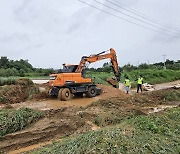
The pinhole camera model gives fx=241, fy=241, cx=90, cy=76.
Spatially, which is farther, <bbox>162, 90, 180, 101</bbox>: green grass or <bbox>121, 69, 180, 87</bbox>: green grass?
<bbox>121, 69, 180, 87</bbox>: green grass

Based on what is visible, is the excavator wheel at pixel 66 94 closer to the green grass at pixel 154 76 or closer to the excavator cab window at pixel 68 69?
the excavator cab window at pixel 68 69

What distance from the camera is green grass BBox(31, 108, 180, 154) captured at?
577 centimetres

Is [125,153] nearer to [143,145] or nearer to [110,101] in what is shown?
[143,145]

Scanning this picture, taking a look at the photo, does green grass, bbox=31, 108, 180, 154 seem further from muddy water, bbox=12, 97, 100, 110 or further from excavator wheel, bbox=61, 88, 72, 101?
excavator wheel, bbox=61, 88, 72, 101

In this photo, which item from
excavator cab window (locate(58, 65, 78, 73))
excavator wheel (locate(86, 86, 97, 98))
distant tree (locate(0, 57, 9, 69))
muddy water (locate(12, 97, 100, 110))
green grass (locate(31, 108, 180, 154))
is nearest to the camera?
green grass (locate(31, 108, 180, 154))

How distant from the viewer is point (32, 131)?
902 cm

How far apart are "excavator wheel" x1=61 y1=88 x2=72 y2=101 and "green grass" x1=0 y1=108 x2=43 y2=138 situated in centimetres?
641

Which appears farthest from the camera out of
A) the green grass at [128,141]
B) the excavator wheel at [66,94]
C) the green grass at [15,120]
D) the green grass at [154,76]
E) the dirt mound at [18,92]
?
the green grass at [154,76]

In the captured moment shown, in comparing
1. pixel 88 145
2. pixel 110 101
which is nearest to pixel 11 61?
pixel 110 101

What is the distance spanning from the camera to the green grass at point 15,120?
8.92 meters

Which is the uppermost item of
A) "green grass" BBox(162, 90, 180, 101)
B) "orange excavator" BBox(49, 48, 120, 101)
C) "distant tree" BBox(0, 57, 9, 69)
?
"distant tree" BBox(0, 57, 9, 69)

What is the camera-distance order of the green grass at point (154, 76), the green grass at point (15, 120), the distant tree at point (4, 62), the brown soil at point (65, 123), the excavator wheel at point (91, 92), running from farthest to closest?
the distant tree at point (4, 62) → the green grass at point (154, 76) → the excavator wheel at point (91, 92) → the green grass at point (15, 120) → the brown soil at point (65, 123)

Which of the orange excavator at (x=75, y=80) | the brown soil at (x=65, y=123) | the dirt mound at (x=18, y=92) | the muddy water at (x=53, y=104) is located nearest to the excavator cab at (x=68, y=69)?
the orange excavator at (x=75, y=80)

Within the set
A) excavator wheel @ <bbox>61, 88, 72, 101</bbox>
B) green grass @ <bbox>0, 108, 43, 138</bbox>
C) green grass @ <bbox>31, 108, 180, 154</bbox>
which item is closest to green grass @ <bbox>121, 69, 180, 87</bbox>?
excavator wheel @ <bbox>61, 88, 72, 101</bbox>
